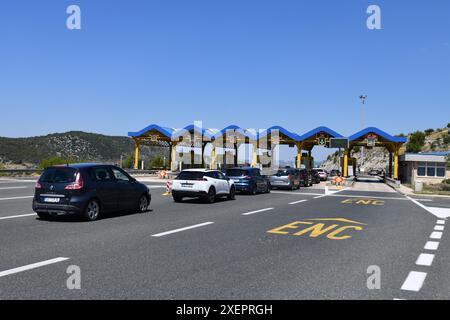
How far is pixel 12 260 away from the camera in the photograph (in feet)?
22.1

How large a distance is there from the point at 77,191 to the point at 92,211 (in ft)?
2.49

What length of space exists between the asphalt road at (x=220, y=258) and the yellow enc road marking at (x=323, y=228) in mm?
26

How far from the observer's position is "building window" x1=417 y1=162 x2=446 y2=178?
1991 inches

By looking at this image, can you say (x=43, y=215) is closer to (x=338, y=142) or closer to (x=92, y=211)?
(x=92, y=211)

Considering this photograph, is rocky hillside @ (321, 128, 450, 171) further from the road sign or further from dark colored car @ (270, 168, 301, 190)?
dark colored car @ (270, 168, 301, 190)

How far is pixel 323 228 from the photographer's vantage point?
11086 millimetres

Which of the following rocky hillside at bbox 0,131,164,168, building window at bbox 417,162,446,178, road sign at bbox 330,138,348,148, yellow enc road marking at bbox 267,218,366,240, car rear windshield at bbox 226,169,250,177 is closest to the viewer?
yellow enc road marking at bbox 267,218,366,240

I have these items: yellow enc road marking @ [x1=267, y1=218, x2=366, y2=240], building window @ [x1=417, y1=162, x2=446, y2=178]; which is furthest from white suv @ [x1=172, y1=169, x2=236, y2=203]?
building window @ [x1=417, y1=162, x2=446, y2=178]

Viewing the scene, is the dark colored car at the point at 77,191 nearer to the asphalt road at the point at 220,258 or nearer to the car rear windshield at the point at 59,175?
the car rear windshield at the point at 59,175

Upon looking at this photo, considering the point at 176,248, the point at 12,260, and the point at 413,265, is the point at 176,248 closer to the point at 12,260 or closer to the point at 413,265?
the point at 12,260

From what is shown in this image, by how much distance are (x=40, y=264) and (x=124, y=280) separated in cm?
162

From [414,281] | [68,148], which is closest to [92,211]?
[414,281]

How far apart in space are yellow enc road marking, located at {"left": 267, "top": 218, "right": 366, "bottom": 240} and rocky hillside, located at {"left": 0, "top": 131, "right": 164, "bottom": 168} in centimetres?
9148

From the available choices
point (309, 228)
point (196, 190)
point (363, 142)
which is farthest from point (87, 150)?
point (309, 228)
